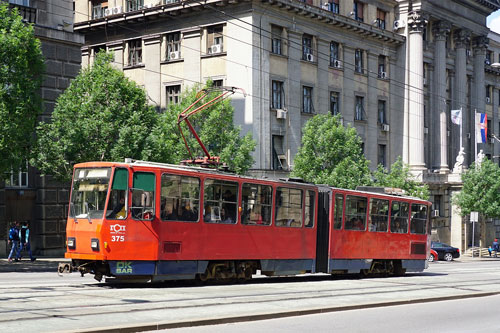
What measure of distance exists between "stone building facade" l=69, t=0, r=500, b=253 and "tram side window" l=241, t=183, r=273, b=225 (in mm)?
22867

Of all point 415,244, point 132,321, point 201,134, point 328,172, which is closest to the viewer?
point 132,321

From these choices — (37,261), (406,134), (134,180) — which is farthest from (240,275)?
(406,134)

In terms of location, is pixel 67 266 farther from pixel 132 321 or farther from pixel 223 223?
pixel 132 321

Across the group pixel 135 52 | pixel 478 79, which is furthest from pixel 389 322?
pixel 478 79

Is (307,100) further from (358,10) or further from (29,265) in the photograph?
(29,265)

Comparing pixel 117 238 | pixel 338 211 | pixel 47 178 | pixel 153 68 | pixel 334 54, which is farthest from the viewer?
pixel 334 54

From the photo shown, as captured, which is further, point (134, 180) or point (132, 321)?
point (134, 180)

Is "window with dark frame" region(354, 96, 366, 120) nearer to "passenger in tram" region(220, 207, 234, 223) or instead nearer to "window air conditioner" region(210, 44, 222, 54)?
"window air conditioner" region(210, 44, 222, 54)

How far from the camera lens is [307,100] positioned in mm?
50344

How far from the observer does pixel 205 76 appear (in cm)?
4738

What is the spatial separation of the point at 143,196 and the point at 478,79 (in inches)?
2320

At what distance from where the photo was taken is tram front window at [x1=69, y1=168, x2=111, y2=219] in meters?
18.8

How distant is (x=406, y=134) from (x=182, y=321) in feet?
163

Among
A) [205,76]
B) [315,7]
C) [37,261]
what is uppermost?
[315,7]
